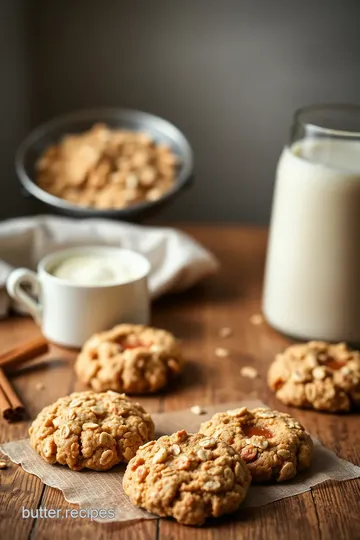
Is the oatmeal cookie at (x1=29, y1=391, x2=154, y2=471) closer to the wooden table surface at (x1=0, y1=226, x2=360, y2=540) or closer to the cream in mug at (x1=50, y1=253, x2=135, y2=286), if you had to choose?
the wooden table surface at (x1=0, y1=226, x2=360, y2=540)

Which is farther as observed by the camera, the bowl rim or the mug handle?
the bowl rim

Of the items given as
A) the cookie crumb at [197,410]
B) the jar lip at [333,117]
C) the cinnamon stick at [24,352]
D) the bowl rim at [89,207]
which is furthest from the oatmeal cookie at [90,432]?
the bowl rim at [89,207]

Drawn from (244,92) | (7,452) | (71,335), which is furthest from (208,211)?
(7,452)

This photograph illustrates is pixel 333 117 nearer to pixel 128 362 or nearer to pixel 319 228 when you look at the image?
pixel 319 228

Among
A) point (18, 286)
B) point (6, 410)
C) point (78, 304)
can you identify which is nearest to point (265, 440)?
point (6, 410)

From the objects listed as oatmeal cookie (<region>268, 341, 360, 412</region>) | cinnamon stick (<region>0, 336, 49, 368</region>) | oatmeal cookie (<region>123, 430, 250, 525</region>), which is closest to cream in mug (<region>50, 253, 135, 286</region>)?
cinnamon stick (<region>0, 336, 49, 368</region>)

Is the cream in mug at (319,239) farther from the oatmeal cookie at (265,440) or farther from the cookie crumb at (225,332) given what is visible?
the oatmeal cookie at (265,440)
